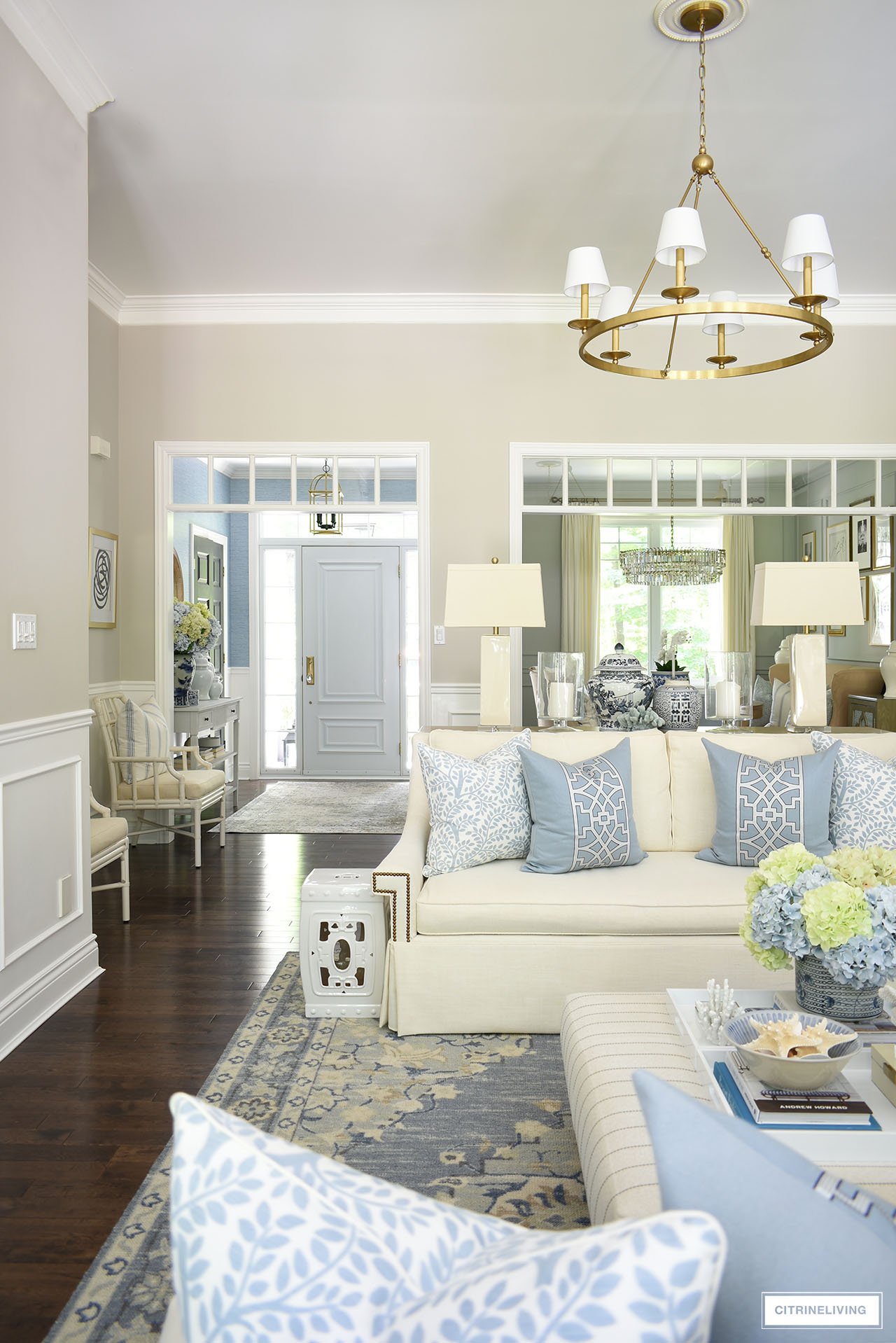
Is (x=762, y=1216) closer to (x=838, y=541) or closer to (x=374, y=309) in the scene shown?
(x=374, y=309)

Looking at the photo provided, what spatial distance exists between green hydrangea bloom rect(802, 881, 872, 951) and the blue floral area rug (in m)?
0.74

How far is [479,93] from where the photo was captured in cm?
334

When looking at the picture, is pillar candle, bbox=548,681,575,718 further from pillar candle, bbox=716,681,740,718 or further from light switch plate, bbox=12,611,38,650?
light switch plate, bbox=12,611,38,650

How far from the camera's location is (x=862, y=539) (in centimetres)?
763

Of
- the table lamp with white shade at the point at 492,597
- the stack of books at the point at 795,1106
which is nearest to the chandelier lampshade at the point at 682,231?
the table lamp with white shade at the point at 492,597

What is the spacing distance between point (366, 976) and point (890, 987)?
155 centimetres

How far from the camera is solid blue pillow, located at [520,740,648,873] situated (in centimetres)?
297

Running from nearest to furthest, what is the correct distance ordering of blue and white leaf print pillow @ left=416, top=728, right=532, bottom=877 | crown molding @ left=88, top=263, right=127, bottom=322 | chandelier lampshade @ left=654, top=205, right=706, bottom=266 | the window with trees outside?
chandelier lampshade @ left=654, top=205, right=706, bottom=266 → blue and white leaf print pillow @ left=416, top=728, right=532, bottom=877 → crown molding @ left=88, top=263, right=127, bottom=322 → the window with trees outside

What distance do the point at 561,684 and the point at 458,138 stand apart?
7.10 ft

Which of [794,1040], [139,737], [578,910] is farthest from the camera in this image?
[139,737]

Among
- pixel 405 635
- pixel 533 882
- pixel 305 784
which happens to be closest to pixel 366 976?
pixel 533 882

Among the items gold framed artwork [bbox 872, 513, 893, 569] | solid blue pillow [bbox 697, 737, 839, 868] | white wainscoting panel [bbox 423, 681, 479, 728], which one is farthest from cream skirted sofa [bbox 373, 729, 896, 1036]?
gold framed artwork [bbox 872, 513, 893, 569]

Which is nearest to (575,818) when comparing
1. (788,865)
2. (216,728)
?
(788,865)

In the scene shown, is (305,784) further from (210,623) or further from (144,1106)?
(144,1106)
